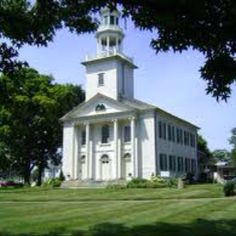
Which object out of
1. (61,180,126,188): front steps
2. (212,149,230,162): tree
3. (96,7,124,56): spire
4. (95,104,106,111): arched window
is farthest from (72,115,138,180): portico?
(212,149,230,162): tree

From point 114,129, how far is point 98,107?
3.08m

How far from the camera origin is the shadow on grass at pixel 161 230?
11734 millimetres

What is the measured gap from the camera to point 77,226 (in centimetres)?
1330

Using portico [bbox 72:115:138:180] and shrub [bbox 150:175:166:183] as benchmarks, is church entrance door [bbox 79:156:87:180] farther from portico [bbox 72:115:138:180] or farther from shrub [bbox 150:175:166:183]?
shrub [bbox 150:175:166:183]

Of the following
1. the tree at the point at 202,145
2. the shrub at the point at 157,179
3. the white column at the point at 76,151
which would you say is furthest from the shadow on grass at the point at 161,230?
the tree at the point at 202,145

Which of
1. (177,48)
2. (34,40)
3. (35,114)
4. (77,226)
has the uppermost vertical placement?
(35,114)

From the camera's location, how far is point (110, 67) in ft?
170

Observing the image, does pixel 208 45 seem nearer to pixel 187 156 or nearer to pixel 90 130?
pixel 90 130

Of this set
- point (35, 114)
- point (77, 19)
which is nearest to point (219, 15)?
point (77, 19)

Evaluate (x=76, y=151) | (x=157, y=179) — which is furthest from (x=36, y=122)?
(x=157, y=179)

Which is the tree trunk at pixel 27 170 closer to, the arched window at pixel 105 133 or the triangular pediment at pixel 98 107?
the triangular pediment at pixel 98 107

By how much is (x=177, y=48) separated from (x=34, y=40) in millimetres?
3682

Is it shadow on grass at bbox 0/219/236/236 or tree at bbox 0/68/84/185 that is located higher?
tree at bbox 0/68/84/185

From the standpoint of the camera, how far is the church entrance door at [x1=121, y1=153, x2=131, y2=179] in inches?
1916
